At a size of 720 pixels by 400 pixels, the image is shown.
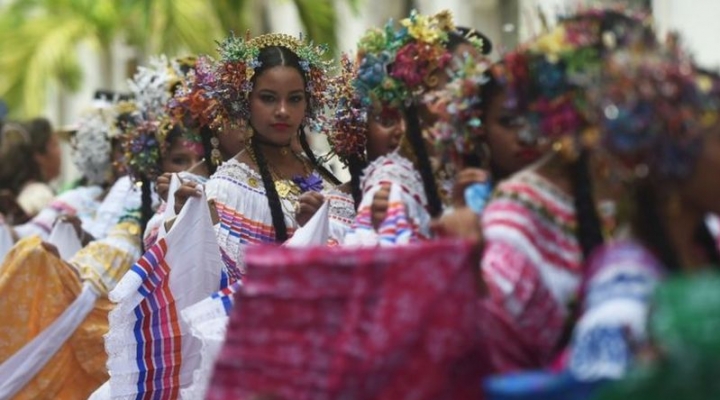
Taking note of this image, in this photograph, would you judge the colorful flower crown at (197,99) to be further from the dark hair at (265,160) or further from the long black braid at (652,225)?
the long black braid at (652,225)


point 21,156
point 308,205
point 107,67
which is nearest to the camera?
point 308,205

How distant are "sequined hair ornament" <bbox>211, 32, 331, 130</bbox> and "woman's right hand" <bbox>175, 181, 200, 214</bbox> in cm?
45

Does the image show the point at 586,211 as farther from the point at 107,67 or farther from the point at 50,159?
the point at 107,67

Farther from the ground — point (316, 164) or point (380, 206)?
point (316, 164)

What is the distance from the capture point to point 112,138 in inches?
516

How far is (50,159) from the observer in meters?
16.0

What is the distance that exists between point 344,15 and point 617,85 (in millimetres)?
21269

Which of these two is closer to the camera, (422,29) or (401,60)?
(401,60)

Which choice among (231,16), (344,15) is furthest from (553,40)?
(344,15)

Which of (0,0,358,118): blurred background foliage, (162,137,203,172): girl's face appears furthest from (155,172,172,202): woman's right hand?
(0,0,358,118): blurred background foliage

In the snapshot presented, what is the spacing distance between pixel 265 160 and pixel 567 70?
162 inches

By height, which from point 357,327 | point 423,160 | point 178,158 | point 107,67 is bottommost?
point 357,327

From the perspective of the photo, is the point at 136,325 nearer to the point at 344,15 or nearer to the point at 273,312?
the point at 273,312

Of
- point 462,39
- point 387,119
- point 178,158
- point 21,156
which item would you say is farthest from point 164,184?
point 21,156
